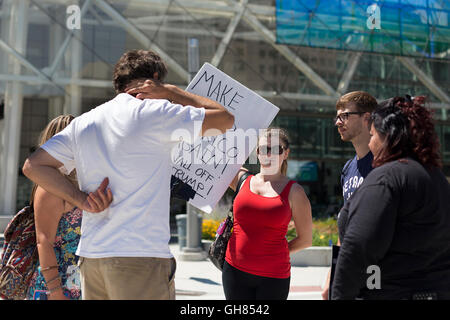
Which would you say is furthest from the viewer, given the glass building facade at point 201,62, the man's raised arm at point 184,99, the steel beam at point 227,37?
the steel beam at point 227,37

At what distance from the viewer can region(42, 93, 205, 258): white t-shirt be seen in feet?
7.56

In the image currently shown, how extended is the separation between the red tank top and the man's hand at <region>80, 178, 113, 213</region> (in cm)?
148

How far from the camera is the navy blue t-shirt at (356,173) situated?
12.1ft

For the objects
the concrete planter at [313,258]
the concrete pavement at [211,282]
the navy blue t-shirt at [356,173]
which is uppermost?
the navy blue t-shirt at [356,173]

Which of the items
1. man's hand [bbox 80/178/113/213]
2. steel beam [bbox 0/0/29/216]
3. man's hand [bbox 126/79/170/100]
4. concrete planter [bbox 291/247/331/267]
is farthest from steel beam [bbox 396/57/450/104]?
man's hand [bbox 80/178/113/213]

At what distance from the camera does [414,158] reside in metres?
2.32

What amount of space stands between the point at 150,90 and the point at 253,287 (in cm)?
173

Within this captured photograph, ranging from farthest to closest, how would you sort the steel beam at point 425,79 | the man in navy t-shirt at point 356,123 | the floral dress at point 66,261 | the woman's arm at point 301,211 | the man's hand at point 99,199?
the steel beam at point 425,79
the man in navy t-shirt at point 356,123
the woman's arm at point 301,211
the floral dress at point 66,261
the man's hand at point 99,199

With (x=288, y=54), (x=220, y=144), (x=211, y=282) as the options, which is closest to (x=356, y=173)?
(x=220, y=144)

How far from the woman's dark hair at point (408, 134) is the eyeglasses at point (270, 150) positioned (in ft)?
4.47

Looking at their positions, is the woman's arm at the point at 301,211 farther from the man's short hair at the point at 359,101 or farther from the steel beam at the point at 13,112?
the steel beam at the point at 13,112

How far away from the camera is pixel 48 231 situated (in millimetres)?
2834

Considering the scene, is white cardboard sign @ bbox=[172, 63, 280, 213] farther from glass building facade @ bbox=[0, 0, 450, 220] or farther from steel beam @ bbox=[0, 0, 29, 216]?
steel beam @ bbox=[0, 0, 29, 216]

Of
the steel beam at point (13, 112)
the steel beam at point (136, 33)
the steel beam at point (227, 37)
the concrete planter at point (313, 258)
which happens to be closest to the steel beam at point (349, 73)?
the steel beam at point (227, 37)
